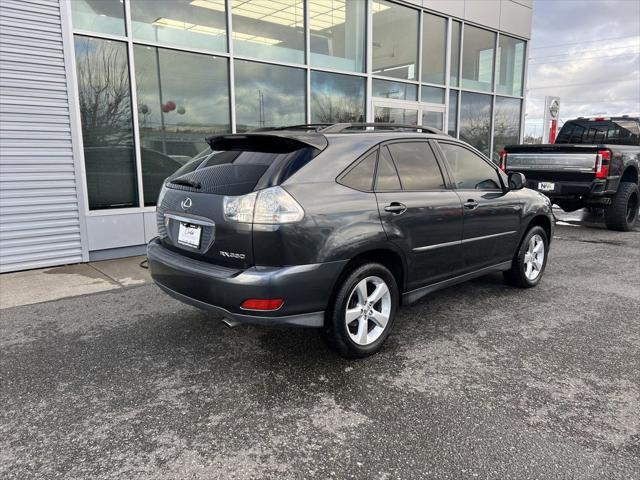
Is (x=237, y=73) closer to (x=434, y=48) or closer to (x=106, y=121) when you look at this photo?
(x=106, y=121)

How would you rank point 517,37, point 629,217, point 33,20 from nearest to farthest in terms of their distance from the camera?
point 33,20 < point 629,217 < point 517,37

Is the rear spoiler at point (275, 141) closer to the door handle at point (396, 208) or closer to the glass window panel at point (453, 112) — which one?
the door handle at point (396, 208)

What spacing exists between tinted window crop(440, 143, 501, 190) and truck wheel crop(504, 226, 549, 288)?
2.70ft

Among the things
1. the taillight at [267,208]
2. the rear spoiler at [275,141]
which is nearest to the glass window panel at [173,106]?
the rear spoiler at [275,141]

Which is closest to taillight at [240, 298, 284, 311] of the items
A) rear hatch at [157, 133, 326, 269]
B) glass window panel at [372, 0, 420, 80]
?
rear hatch at [157, 133, 326, 269]

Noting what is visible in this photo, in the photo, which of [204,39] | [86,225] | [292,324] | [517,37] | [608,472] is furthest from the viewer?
[517,37]

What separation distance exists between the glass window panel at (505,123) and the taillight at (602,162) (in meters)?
4.43

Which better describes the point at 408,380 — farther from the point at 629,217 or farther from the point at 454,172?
the point at 629,217

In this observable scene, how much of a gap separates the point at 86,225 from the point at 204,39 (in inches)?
131

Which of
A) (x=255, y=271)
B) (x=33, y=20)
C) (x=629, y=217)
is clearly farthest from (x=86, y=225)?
(x=629, y=217)

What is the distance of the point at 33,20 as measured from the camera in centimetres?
582

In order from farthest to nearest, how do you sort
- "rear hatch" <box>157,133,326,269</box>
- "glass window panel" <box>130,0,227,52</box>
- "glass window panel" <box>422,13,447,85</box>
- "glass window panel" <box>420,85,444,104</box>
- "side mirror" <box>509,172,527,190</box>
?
"glass window panel" <box>420,85,444,104</box> < "glass window panel" <box>422,13,447,85</box> < "glass window panel" <box>130,0,227,52</box> < "side mirror" <box>509,172,527,190</box> < "rear hatch" <box>157,133,326,269</box>

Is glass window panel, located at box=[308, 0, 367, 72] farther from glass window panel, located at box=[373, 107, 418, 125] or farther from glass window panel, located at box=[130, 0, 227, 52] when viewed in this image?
glass window panel, located at box=[130, 0, 227, 52]

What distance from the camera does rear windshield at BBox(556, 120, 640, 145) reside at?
1038cm
